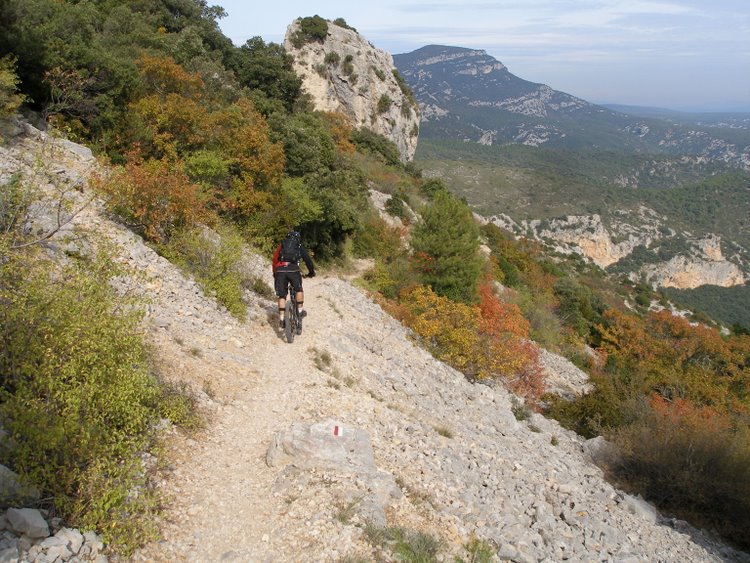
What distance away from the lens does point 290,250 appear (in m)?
10.5

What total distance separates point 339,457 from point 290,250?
5001 millimetres

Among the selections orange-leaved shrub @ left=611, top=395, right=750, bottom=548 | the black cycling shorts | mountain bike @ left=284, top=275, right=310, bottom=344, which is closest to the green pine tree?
orange-leaved shrub @ left=611, top=395, right=750, bottom=548

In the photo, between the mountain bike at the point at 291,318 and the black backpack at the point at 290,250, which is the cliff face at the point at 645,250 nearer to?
the mountain bike at the point at 291,318

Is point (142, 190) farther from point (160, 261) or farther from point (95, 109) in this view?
point (95, 109)

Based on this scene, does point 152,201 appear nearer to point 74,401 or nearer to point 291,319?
point 291,319

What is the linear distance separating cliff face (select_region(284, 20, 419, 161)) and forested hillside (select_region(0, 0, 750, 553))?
11011mm

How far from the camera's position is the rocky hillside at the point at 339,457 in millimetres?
5559

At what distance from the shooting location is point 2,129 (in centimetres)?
1149

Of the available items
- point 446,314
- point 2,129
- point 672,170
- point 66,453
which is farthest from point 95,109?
point 672,170

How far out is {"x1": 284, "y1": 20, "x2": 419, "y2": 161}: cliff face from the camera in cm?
4419

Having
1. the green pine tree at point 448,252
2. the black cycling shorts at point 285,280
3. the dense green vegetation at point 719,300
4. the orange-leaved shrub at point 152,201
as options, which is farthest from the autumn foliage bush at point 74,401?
the dense green vegetation at point 719,300

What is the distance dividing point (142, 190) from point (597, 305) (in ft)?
129

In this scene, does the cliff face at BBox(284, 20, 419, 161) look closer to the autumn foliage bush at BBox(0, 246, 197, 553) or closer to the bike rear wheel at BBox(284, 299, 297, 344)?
the bike rear wheel at BBox(284, 299, 297, 344)

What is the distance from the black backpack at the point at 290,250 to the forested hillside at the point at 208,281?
4.64 ft
